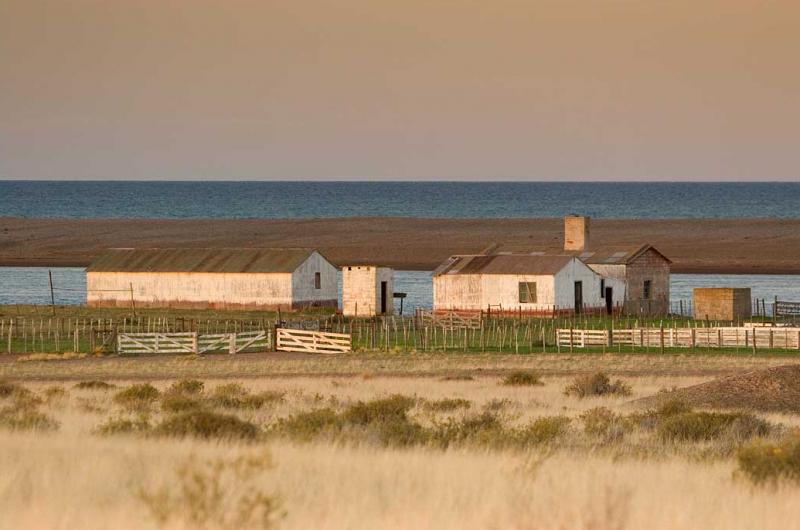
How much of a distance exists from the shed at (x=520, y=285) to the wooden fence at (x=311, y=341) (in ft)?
55.7

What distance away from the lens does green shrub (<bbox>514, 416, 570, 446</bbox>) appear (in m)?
20.3

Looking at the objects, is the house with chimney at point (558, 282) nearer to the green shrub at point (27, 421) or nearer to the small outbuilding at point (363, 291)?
the small outbuilding at point (363, 291)

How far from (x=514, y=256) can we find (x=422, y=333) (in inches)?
489

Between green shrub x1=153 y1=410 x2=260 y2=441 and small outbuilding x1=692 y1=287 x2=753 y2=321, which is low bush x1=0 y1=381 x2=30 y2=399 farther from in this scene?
small outbuilding x1=692 y1=287 x2=753 y2=321

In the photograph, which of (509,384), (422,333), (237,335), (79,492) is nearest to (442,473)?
(79,492)

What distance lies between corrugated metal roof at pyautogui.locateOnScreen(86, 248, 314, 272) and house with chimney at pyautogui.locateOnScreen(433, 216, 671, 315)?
748 centimetres

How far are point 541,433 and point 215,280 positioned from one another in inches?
2109

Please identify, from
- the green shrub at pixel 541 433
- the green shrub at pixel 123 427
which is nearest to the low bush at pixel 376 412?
the green shrub at pixel 541 433

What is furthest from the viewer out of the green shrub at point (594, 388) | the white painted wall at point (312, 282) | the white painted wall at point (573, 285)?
the white painted wall at point (312, 282)

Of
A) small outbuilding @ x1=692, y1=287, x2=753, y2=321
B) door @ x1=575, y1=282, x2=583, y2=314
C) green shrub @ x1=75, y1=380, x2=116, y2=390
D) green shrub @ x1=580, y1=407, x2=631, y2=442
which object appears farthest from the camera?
door @ x1=575, y1=282, x2=583, y2=314

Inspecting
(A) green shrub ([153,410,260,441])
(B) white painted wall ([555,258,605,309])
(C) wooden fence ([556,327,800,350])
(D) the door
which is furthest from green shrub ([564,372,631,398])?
(D) the door

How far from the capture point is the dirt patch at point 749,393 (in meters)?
29.1

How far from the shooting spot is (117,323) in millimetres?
64750

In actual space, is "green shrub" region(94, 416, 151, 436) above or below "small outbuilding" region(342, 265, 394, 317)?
below
